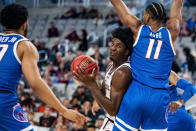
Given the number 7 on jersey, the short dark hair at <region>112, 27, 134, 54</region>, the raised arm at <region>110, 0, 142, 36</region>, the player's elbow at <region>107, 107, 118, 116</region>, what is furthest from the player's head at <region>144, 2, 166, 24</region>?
the number 7 on jersey

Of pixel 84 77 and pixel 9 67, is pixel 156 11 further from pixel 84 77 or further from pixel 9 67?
pixel 9 67

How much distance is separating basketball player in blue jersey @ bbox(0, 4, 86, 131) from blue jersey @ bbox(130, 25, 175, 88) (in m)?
0.95

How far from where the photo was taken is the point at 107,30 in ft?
46.7

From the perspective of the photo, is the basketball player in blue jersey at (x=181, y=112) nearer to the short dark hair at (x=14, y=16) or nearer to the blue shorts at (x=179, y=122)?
the blue shorts at (x=179, y=122)

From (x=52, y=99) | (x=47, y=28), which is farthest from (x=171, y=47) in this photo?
(x=47, y=28)

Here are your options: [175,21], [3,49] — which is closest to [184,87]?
[175,21]

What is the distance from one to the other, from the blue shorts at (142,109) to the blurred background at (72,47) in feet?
6.87

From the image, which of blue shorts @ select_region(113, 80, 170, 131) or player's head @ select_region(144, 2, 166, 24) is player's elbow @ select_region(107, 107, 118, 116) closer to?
blue shorts @ select_region(113, 80, 170, 131)

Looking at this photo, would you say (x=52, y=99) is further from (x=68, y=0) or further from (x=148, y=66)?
(x=68, y=0)

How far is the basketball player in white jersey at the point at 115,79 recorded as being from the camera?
13.8 ft

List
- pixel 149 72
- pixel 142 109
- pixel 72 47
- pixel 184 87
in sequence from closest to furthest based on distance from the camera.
Result: pixel 142 109 < pixel 149 72 < pixel 184 87 < pixel 72 47

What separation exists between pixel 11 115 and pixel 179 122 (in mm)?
2466

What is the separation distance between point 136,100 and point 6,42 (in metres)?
1.45

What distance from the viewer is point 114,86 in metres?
4.22
